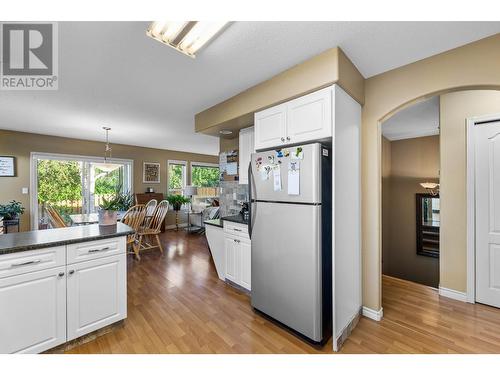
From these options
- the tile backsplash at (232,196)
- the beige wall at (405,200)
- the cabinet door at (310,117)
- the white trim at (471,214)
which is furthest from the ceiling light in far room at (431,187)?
the cabinet door at (310,117)

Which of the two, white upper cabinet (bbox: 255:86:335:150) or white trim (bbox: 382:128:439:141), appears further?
white trim (bbox: 382:128:439:141)

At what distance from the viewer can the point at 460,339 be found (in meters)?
1.81

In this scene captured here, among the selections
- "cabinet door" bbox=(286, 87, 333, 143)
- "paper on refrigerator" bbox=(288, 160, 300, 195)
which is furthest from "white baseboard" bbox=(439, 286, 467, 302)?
"cabinet door" bbox=(286, 87, 333, 143)

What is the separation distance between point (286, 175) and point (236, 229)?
1083mm

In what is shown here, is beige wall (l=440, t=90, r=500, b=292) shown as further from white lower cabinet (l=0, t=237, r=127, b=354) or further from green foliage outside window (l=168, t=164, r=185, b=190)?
green foliage outside window (l=168, t=164, r=185, b=190)

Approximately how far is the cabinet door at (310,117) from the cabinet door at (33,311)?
211 cm

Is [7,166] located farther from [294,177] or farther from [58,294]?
[294,177]

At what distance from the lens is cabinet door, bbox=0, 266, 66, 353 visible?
1418 millimetres

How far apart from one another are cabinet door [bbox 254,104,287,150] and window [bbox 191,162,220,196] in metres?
5.25

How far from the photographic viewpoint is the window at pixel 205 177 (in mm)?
7449

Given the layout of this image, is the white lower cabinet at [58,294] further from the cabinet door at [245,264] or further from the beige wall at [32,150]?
the beige wall at [32,150]

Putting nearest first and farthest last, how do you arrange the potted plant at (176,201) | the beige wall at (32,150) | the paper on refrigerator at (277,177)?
A: the paper on refrigerator at (277,177), the beige wall at (32,150), the potted plant at (176,201)

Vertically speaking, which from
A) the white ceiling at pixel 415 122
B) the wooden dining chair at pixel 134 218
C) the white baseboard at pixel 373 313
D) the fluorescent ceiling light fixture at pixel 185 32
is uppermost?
the fluorescent ceiling light fixture at pixel 185 32
